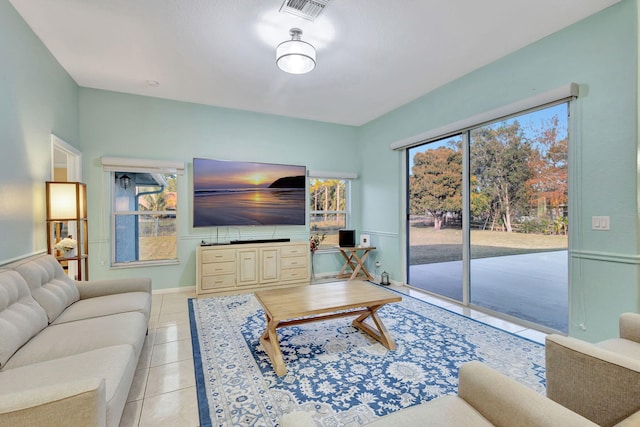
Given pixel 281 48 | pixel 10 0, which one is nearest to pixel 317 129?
pixel 281 48

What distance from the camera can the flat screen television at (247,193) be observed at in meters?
4.42

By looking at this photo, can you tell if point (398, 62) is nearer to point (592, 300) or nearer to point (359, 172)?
point (359, 172)

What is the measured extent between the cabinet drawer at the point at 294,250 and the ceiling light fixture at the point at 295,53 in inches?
106

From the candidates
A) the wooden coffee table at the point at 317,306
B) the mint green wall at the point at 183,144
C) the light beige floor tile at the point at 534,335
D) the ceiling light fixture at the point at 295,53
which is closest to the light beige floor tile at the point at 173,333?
the wooden coffee table at the point at 317,306

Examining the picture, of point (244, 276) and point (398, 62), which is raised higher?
point (398, 62)

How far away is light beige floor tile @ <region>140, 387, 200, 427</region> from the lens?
1.68m

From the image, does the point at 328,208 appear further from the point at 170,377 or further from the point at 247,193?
the point at 170,377

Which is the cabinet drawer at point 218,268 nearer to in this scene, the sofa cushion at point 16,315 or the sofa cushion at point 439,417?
the sofa cushion at point 16,315

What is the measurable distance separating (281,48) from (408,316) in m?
3.08

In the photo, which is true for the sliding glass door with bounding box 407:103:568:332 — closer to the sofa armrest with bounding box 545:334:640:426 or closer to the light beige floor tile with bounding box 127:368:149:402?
the sofa armrest with bounding box 545:334:640:426

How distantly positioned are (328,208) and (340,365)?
3472 millimetres

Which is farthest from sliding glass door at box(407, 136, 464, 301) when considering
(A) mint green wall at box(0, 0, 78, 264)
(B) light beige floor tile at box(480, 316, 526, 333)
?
(A) mint green wall at box(0, 0, 78, 264)

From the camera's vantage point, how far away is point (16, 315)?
5.65 feet

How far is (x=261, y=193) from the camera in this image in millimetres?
4805
